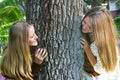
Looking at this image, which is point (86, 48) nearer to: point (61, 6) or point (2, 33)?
point (61, 6)

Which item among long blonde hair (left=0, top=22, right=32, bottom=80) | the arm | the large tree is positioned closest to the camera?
long blonde hair (left=0, top=22, right=32, bottom=80)

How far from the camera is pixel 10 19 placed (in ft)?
40.7

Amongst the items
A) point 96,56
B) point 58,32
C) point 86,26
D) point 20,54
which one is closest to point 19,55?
point 20,54

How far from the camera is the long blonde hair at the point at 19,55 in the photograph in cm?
323

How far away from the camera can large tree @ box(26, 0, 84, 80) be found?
3.34 metres

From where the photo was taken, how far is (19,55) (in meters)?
3.25

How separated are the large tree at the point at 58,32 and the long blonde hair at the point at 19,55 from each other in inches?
6.5

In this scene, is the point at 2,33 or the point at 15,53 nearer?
the point at 15,53

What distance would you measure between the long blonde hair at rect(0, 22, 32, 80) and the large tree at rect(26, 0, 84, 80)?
0.16 m

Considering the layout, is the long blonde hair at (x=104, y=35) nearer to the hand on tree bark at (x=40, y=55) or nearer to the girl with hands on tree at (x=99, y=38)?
the girl with hands on tree at (x=99, y=38)

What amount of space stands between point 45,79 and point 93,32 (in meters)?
0.60

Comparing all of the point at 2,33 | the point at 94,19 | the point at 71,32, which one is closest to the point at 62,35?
the point at 71,32

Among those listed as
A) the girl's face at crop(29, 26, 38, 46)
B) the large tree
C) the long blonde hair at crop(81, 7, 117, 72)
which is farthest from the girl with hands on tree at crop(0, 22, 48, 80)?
the long blonde hair at crop(81, 7, 117, 72)

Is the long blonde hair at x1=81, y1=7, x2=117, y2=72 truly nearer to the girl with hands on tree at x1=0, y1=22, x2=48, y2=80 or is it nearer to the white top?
the white top
